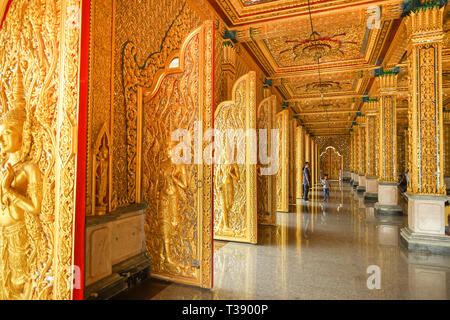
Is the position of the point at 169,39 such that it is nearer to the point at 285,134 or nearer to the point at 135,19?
the point at 135,19

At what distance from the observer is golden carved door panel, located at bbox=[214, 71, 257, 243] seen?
4.88 metres

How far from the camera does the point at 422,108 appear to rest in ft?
15.8

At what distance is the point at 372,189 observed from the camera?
11055 mm

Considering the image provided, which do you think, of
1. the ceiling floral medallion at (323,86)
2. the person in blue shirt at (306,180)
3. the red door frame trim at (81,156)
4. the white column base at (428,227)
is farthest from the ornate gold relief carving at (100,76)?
the ceiling floral medallion at (323,86)

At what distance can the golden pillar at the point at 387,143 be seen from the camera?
25.9 feet

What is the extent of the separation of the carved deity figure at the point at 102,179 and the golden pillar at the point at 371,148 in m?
10.8

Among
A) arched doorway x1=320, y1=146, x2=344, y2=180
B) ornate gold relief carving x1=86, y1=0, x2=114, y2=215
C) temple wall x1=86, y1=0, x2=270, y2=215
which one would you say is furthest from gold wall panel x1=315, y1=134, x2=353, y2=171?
ornate gold relief carving x1=86, y1=0, x2=114, y2=215

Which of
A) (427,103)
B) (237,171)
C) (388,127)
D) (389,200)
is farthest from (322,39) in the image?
(389,200)

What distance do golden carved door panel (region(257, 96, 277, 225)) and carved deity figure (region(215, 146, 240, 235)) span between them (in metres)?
0.86

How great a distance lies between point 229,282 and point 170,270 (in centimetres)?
71

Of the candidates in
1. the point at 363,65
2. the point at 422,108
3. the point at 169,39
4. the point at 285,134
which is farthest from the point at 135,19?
the point at 363,65

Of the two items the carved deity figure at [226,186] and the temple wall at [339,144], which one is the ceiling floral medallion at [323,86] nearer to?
the carved deity figure at [226,186]

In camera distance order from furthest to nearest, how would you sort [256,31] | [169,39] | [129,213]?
[256,31]
[169,39]
[129,213]
